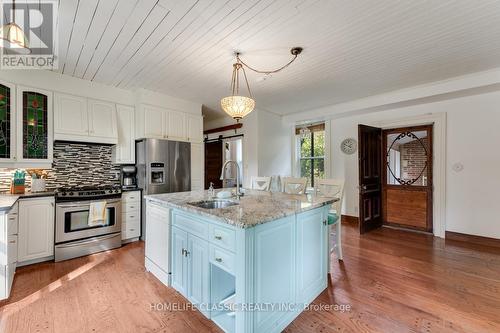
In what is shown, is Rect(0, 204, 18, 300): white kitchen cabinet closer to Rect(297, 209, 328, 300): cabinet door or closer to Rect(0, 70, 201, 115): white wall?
Rect(0, 70, 201, 115): white wall

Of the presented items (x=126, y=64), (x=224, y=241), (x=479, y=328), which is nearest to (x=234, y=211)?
(x=224, y=241)

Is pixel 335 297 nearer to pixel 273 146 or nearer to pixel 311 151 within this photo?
pixel 273 146

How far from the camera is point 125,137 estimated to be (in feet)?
12.7

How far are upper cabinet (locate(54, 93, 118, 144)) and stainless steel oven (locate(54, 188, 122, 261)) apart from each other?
83 centimetres

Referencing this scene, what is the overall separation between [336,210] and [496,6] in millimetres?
2346

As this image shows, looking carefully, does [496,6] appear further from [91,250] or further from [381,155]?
[91,250]

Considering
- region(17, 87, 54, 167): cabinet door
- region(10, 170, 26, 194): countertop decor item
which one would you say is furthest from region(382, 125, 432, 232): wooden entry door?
region(10, 170, 26, 194): countertop decor item

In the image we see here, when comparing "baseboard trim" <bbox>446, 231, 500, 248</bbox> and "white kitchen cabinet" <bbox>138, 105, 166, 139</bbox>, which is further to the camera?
"white kitchen cabinet" <bbox>138, 105, 166, 139</bbox>

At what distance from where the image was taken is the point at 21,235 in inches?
106

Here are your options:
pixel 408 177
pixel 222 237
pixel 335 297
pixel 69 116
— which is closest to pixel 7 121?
pixel 69 116

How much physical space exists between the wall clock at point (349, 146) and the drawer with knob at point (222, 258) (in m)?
4.08

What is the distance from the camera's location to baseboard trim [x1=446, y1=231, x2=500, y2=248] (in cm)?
343

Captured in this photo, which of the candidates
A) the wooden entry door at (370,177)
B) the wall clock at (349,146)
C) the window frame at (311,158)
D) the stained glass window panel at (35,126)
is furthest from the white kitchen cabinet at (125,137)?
the wall clock at (349,146)

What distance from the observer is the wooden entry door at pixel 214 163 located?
5.91 meters
